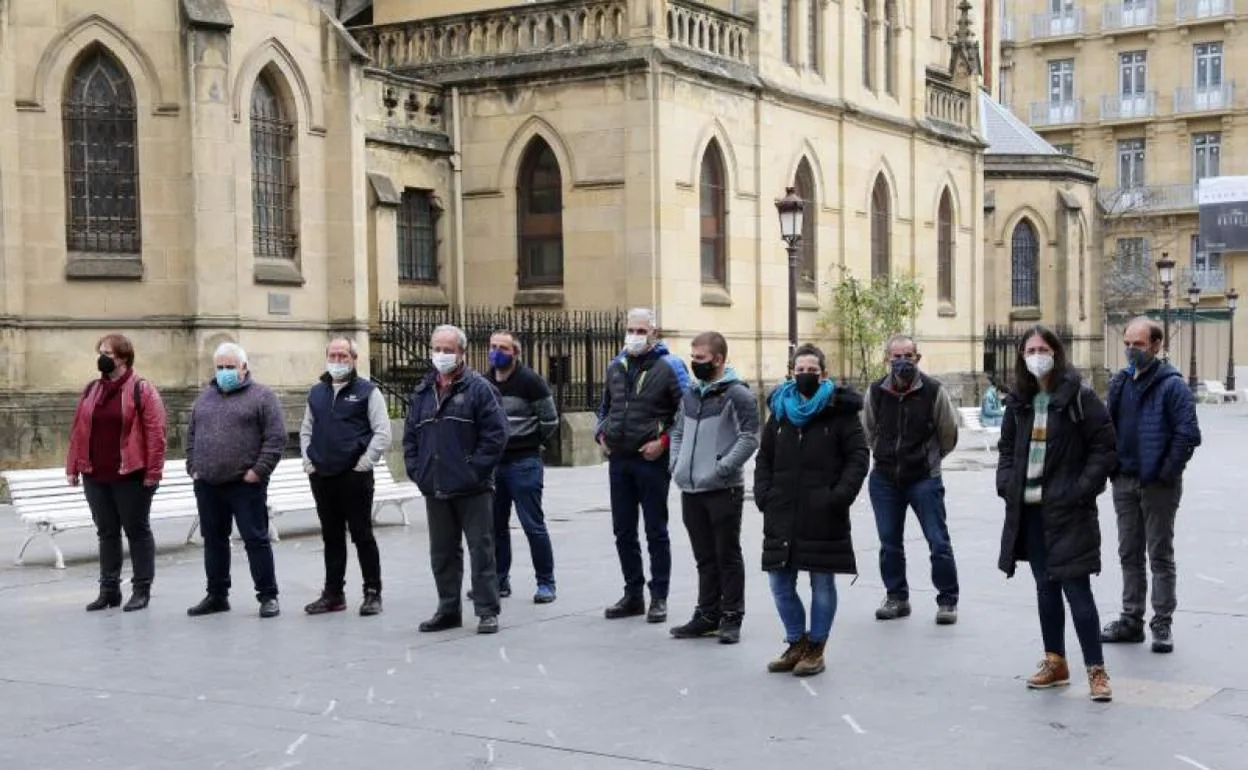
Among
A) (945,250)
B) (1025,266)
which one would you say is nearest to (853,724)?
(945,250)

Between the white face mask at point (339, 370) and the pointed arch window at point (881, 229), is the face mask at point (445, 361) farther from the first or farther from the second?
the pointed arch window at point (881, 229)

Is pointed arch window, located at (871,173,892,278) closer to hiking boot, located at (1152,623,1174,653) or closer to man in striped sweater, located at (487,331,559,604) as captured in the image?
man in striped sweater, located at (487,331,559,604)

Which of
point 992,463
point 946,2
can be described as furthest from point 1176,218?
point 992,463

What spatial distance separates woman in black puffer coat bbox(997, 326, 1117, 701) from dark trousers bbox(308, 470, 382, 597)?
440 centimetres

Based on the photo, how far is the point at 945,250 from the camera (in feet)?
124

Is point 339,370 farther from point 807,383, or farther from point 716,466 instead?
point 807,383

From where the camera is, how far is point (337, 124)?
21516 mm

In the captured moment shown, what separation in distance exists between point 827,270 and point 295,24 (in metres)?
13.9

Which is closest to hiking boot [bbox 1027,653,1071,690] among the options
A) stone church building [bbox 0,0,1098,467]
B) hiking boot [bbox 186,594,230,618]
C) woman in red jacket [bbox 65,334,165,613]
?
hiking boot [bbox 186,594,230,618]

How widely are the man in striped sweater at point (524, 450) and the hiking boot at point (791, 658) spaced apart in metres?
2.80

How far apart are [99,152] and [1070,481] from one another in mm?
14873

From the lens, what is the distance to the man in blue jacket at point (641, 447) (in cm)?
1040

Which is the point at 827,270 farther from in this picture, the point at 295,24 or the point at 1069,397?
the point at 1069,397

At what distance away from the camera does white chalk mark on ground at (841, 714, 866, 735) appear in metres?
7.43
